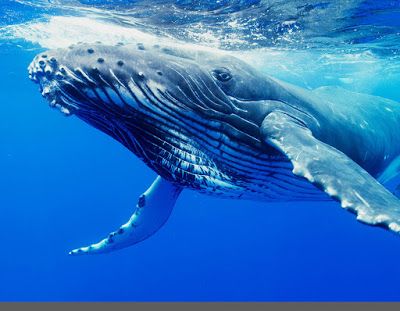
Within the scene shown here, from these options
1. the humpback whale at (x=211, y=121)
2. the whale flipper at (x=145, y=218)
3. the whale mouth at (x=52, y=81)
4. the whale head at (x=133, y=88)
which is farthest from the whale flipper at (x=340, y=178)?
the whale flipper at (x=145, y=218)

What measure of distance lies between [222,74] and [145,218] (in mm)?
4044

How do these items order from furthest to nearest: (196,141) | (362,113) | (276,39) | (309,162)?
(276,39) < (362,113) < (196,141) < (309,162)

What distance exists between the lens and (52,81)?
14.9 ft

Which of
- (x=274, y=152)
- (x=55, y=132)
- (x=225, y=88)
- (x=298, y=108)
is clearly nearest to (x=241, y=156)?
(x=274, y=152)

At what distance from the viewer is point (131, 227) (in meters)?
8.66

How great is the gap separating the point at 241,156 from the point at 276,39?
1735 centimetres

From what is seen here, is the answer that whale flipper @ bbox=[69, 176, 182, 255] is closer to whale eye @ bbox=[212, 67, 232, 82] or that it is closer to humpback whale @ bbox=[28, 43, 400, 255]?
humpback whale @ bbox=[28, 43, 400, 255]

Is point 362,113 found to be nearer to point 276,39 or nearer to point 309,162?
point 309,162

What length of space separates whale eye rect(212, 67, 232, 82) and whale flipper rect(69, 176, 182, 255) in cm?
318

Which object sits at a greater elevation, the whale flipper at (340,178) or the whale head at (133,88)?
the whale head at (133,88)


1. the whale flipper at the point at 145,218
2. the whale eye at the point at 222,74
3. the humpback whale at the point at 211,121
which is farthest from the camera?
the whale flipper at the point at 145,218

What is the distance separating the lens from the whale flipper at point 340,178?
3.76 m

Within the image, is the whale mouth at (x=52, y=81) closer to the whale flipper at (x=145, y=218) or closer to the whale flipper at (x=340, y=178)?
the whale flipper at (x=340, y=178)

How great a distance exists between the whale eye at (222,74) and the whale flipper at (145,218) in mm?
3180
